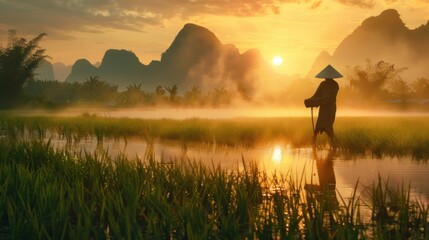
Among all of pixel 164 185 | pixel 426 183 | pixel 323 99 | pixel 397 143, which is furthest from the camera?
pixel 397 143

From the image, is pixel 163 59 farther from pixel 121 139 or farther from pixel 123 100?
pixel 121 139

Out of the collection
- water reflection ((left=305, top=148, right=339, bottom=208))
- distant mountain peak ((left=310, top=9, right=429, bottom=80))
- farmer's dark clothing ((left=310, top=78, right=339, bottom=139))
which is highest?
distant mountain peak ((left=310, top=9, right=429, bottom=80))

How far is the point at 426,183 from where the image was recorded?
8.13m

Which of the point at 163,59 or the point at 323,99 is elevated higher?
the point at 163,59

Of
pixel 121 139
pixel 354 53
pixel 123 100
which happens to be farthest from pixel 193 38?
pixel 121 139

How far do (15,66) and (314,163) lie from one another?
3178 centimetres

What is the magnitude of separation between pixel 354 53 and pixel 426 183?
170863 mm

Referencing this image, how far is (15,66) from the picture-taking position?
3797 cm

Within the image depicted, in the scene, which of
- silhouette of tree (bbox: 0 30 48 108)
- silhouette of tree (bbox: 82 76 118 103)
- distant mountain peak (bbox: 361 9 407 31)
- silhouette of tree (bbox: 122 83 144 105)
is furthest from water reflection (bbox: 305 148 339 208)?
distant mountain peak (bbox: 361 9 407 31)

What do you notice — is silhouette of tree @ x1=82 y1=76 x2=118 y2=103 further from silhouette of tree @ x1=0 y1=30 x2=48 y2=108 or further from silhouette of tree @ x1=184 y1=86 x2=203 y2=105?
silhouette of tree @ x1=0 y1=30 x2=48 y2=108

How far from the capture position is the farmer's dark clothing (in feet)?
42.5

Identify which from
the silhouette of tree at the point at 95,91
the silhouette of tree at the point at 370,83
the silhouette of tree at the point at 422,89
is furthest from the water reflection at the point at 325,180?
the silhouette of tree at the point at 422,89

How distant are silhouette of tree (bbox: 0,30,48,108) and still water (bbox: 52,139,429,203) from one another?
24755 millimetres

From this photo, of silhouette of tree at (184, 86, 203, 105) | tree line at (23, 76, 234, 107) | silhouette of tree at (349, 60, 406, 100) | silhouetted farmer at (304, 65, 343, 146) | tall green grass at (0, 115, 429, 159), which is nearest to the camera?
silhouetted farmer at (304, 65, 343, 146)
